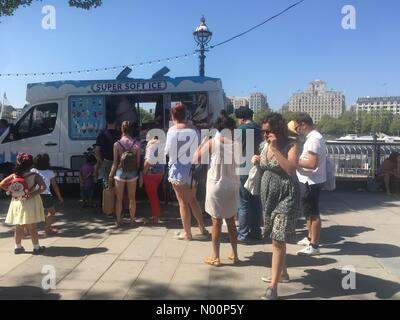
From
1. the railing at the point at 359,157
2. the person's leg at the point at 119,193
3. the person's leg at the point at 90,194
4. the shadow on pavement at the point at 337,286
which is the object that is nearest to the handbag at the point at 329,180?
the shadow on pavement at the point at 337,286

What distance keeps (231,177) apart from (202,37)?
337 inches

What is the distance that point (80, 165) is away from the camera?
9.19m

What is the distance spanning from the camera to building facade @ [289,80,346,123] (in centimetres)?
2873

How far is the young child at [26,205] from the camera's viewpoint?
533cm

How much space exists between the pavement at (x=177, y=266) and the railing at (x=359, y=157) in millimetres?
4337

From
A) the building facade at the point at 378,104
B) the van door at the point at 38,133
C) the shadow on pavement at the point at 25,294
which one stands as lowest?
the shadow on pavement at the point at 25,294

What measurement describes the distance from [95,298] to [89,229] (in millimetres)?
2746

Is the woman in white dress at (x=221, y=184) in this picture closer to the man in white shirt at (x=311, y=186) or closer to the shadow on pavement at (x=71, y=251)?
the man in white shirt at (x=311, y=186)

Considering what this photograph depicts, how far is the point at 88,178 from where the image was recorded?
8.26 m

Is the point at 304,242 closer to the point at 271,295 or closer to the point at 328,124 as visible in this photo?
the point at 271,295

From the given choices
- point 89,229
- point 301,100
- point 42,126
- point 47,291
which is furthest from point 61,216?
point 301,100

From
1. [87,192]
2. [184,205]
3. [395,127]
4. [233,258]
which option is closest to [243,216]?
[184,205]

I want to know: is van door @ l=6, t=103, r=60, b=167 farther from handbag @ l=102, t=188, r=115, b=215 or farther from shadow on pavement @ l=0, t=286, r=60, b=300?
shadow on pavement @ l=0, t=286, r=60, b=300
